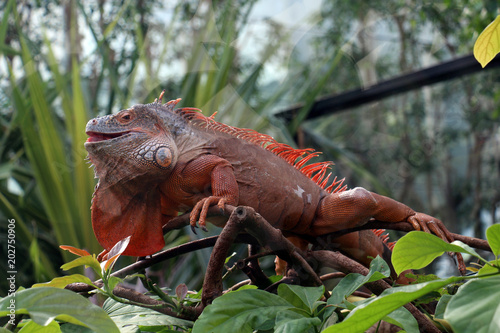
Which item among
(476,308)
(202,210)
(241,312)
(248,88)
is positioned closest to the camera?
(476,308)

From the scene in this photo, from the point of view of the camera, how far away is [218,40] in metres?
2.33

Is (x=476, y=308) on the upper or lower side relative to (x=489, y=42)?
lower

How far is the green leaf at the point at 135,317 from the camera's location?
1.38ft

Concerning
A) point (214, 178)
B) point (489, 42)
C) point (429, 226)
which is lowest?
point (429, 226)

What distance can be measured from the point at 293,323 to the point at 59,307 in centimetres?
16

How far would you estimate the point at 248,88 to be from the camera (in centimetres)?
211

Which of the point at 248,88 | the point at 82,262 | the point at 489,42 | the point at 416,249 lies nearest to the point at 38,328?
the point at 82,262

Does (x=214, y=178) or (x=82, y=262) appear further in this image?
(x=214, y=178)

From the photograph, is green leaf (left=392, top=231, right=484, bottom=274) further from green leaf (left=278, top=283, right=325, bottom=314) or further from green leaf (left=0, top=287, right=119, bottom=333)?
green leaf (left=0, top=287, right=119, bottom=333)

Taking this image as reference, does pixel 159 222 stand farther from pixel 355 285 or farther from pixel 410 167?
pixel 410 167

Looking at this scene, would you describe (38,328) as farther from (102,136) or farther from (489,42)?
(489,42)

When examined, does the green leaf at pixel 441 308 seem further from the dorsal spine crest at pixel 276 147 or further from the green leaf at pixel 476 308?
the dorsal spine crest at pixel 276 147

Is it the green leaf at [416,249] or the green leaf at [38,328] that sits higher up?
the green leaf at [416,249]

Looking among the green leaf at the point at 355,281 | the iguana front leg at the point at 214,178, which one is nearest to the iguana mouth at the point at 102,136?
the iguana front leg at the point at 214,178
